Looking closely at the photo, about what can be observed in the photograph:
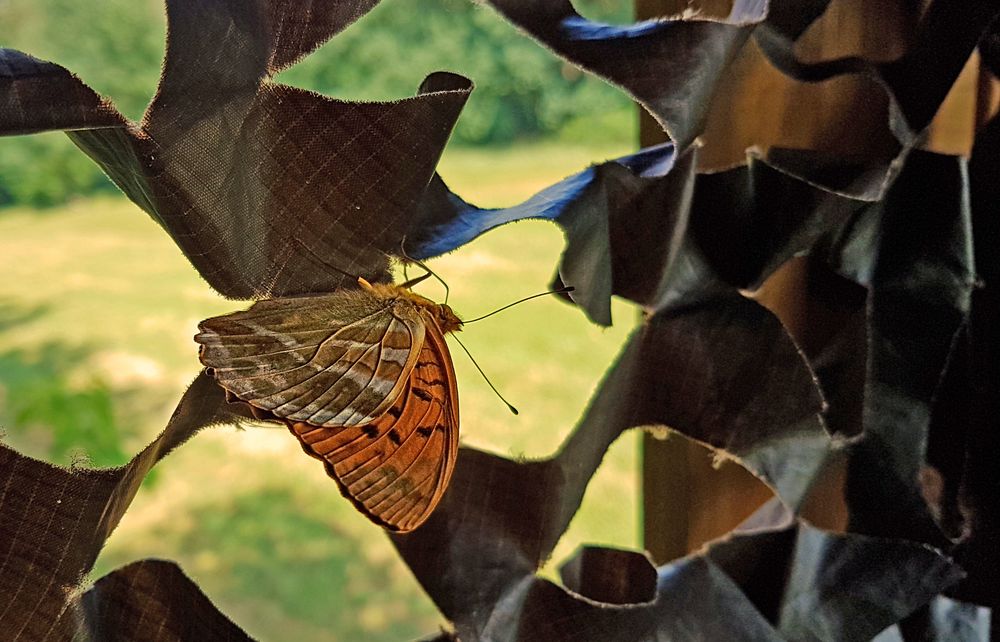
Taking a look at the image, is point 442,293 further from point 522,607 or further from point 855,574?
point 855,574

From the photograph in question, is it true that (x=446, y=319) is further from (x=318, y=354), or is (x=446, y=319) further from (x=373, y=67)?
(x=373, y=67)

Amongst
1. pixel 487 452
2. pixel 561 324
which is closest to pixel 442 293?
pixel 487 452

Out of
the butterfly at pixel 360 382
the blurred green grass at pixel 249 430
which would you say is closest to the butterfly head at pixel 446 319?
the butterfly at pixel 360 382

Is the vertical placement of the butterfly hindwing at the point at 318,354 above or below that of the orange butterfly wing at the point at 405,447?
above

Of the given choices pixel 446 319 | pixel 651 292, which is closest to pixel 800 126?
pixel 651 292

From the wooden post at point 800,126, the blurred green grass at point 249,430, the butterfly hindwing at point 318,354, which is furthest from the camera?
the blurred green grass at point 249,430

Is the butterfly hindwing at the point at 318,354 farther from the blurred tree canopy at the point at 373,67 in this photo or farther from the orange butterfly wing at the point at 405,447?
the blurred tree canopy at the point at 373,67

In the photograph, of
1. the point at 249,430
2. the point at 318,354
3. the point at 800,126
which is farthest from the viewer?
the point at 249,430

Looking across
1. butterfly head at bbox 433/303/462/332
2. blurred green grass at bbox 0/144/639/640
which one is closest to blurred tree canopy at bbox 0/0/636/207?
blurred green grass at bbox 0/144/639/640
